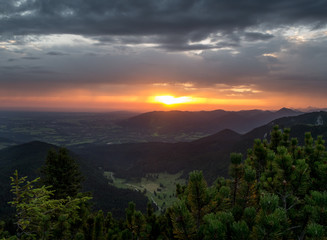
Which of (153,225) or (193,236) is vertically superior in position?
(193,236)

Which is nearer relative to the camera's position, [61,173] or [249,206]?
[249,206]

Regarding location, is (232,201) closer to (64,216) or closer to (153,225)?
(153,225)

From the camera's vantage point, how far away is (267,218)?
4.36 m

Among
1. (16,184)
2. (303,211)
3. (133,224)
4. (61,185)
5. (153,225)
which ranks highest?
(303,211)

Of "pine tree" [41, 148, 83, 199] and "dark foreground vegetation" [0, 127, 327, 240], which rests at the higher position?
"dark foreground vegetation" [0, 127, 327, 240]

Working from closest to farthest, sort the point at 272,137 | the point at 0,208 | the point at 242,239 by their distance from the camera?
the point at 242,239 < the point at 272,137 < the point at 0,208

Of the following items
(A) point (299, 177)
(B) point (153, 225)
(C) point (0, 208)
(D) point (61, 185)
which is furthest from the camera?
(C) point (0, 208)

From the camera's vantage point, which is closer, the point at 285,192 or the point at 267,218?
the point at 267,218

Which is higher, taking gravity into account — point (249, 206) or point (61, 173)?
point (249, 206)

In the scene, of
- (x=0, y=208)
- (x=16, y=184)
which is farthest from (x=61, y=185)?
(x=0, y=208)

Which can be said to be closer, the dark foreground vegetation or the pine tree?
the dark foreground vegetation

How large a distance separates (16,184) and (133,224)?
5.82 metres

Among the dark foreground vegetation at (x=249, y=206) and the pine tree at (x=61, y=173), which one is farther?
the pine tree at (x=61, y=173)

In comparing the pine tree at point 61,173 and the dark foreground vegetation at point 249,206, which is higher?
the dark foreground vegetation at point 249,206
